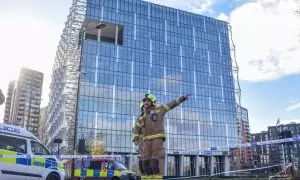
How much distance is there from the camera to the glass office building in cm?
6600

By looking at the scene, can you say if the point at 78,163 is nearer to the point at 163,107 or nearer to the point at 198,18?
the point at 163,107

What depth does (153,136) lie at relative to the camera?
26.2 ft

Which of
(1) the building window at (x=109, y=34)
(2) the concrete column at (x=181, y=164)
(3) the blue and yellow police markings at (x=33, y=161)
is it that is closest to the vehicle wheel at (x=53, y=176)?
(3) the blue and yellow police markings at (x=33, y=161)

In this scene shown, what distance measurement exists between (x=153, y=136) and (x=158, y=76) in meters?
65.6

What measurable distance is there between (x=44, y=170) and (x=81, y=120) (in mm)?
51866

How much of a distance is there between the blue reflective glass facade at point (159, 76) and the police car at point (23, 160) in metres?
49.1

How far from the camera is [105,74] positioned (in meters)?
67.9

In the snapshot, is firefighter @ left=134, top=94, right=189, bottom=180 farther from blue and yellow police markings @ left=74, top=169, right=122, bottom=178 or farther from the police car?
blue and yellow police markings @ left=74, top=169, right=122, bottom=178

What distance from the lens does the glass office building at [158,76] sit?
6600cm

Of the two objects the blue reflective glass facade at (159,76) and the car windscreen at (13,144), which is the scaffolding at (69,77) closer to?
the blue reflective glass facade at (159,76)

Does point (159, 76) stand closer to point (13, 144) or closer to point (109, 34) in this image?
point (109, 34)

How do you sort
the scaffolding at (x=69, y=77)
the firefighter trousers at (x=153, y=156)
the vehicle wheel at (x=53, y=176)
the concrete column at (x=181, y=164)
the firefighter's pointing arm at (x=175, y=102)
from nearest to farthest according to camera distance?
the firefighter trousers at (x=153, y=156)
the firefighter's pointing arm at (x=175, y=102)
the vehicle wheel at (x=53, y=176)
the scaffolding at (x=69, y=77)
the concrete column at (x=181, y=164)

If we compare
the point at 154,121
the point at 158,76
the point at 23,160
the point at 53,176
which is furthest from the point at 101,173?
the point at 158,76

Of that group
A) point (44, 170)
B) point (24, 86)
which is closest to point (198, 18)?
point (44, 170)
